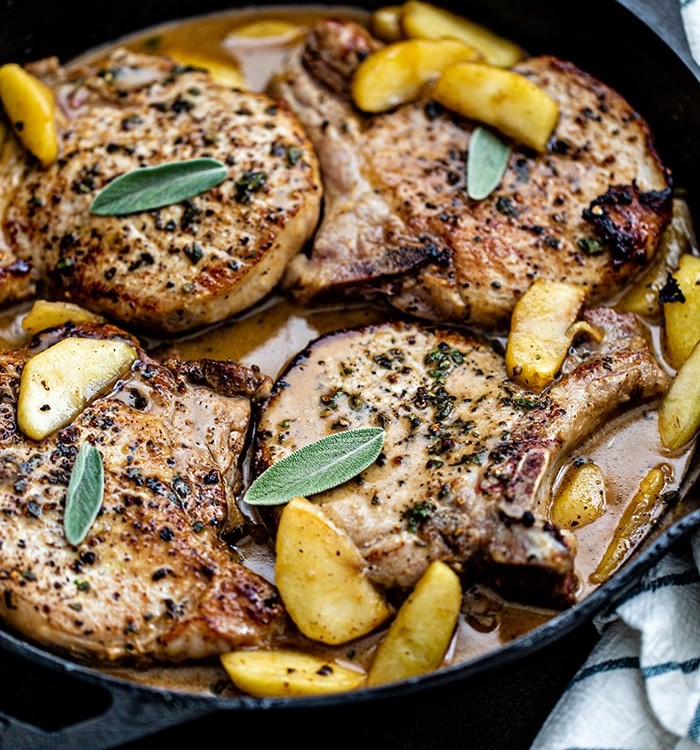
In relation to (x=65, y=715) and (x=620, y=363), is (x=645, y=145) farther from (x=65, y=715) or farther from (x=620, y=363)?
(x=65, y=715)

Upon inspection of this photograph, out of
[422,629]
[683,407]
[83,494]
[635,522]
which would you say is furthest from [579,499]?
[83,494]

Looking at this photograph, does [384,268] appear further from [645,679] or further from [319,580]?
[645,679]

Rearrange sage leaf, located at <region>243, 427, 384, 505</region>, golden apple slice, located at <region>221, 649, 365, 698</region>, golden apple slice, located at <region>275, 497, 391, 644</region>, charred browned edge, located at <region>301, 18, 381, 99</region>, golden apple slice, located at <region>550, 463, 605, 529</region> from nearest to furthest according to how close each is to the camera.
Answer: golden apple slice, located at <region>221, 649, 365, 698</region>, golden apple slice, located at <region>275, 497, 391, 644</region>, sage leaf, located at <region>243, 427, 384, 505</region>, golden apple slice, located at <region>550, 463, 605, 529</region>, charred browned edge, located at <region>301, 18, 381, 99</region>

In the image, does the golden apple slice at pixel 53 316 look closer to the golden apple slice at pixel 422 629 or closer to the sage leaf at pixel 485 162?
the sage leaf at pixel 485 162

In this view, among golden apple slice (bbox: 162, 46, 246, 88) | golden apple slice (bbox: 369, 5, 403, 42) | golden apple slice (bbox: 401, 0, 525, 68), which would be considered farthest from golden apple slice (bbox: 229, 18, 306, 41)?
golden apple slice (bbox: 401, 0, 525, 68)

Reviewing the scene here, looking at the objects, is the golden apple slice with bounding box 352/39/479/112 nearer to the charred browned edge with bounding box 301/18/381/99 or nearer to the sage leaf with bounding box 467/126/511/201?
the charred browned edge with bounding box 301/18/381/99

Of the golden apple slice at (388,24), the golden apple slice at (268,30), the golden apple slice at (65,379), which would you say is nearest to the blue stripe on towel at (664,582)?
the golden apple slice at (65,379)
